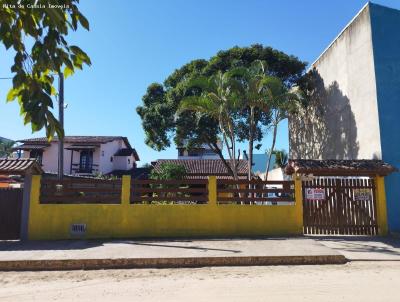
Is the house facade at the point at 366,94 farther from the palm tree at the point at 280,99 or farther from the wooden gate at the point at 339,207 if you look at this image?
the palm tree at the point at 280,99

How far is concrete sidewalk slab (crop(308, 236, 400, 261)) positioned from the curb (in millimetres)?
874

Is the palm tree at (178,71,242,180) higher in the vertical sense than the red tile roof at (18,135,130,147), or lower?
lower

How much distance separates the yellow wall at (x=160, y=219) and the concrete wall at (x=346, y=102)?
415 cm

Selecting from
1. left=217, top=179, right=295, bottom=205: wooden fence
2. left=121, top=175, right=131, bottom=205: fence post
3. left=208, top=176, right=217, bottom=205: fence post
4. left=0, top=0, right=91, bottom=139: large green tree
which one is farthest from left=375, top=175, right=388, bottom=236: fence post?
left=0, top=0, right=91, bottom=139: large green tree

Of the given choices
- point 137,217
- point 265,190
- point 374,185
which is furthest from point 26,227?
point 374,185

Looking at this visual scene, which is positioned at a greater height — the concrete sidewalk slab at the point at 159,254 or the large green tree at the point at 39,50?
the large green tree at the point at 39,50

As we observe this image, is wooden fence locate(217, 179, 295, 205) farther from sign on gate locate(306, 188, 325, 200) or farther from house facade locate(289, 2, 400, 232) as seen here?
house facade locate(289, 2, 400, 232)

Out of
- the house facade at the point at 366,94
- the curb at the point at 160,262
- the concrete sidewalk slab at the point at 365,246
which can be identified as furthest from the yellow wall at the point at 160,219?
the house facade at the point at 366,94

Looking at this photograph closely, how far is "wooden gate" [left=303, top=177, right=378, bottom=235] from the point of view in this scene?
12.5 m

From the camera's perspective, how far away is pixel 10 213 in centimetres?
1188

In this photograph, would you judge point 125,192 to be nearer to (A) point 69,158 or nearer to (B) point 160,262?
(B) point 160,262

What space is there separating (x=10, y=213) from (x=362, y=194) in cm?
1138

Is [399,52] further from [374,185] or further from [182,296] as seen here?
[182,296]

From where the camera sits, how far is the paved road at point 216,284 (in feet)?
18.9
